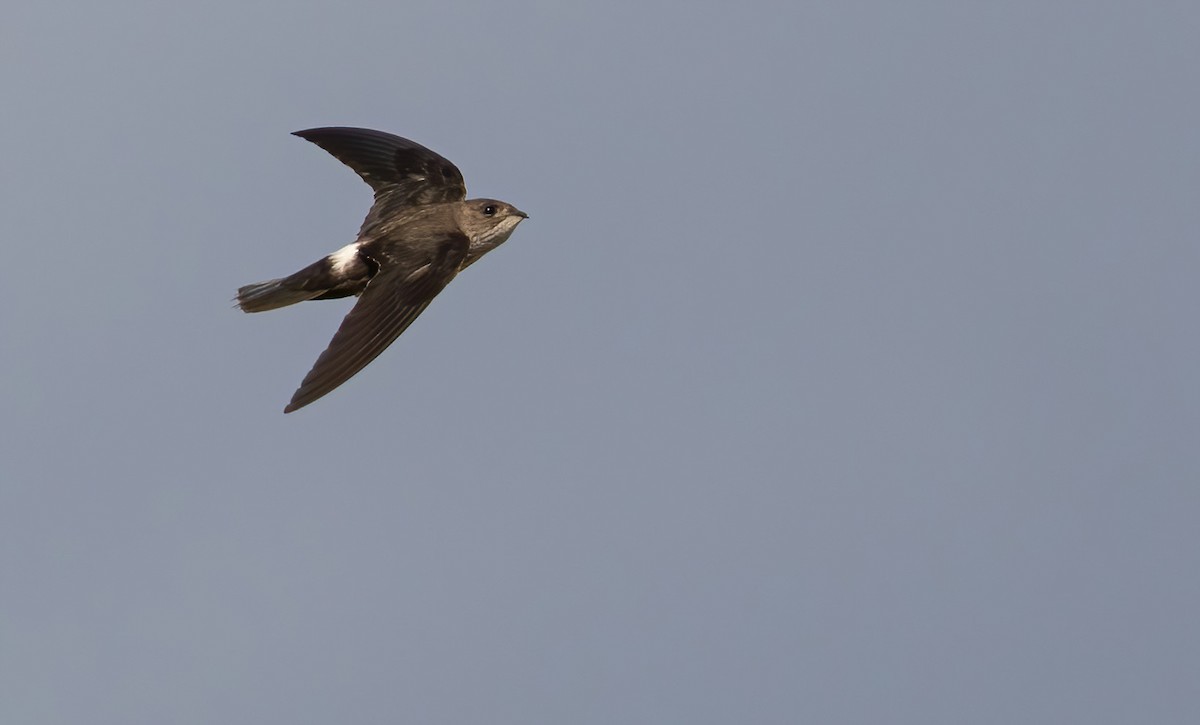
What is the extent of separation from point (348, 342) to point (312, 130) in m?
3.79

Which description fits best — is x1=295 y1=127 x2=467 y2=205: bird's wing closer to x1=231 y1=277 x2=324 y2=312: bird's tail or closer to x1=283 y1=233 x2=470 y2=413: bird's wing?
x1=283 y1=233 x2=470 y2=413: bird's wing

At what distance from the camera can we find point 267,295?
52.9 ft

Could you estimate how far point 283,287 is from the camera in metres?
16.2

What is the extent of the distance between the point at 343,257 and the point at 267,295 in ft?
2.49

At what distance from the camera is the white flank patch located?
16.2m

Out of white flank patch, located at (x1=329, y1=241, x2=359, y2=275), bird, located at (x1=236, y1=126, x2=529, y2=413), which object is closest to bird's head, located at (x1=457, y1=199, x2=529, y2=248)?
bird, located at (x1=236, y1=126, x2=529, y2=413)

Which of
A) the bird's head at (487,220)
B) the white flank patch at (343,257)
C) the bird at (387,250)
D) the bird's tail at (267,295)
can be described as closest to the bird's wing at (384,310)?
the bird at (387,250)

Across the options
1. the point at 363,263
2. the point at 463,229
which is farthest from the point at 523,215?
the point at 363,263

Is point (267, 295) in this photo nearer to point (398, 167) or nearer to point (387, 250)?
point (387, 250)

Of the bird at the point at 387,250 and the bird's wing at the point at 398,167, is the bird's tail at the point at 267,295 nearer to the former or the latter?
the bird at the point at 387,250

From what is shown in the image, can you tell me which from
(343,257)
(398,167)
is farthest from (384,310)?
(398,167)

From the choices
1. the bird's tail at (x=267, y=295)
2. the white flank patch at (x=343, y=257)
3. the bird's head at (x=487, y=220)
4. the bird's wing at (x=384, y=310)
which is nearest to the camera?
the bird's wing at (x=384, y=310)

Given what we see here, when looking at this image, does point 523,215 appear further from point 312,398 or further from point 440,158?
point 312,398

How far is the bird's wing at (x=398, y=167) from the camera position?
17203 mm
